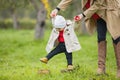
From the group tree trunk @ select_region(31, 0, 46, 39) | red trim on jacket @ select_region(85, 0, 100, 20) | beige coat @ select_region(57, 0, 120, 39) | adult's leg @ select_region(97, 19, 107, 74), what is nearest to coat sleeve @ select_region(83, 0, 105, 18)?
beige coat @ select_region(57, 0, 120, 39)

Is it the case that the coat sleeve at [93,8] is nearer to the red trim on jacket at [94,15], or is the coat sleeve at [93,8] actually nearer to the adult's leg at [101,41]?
the red trim on jacket at [94,15]

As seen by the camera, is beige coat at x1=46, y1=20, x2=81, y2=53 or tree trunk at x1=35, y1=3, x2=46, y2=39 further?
tree trunk at x1=35, y1=3, x2=46, y2=39

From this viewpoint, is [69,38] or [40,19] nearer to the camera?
[69,38]

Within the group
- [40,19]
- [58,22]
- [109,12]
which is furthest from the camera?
[40,19]

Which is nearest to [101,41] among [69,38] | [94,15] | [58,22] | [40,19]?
[94,15]

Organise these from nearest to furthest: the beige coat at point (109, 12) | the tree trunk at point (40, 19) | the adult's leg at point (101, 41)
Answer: the beige coat at point (109, 12) → the adult's leg at point (101, 41) → the tree trunk at point (40, 19)

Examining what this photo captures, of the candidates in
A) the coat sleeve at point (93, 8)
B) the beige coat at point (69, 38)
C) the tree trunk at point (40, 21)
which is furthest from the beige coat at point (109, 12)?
the tree trunk at point (40, 21)

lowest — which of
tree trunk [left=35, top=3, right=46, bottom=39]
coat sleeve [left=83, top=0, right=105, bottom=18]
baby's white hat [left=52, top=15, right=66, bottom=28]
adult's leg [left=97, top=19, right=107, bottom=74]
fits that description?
adult's leg [left=97, top=19, right=107, bottom=74]

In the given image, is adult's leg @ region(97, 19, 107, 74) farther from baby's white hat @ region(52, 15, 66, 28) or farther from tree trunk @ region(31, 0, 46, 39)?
tree trunk @ region(31, 0, 46, 39)

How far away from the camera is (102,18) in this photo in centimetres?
730

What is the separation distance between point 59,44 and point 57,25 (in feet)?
1.40

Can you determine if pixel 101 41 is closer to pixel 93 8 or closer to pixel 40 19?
pixel 93 8

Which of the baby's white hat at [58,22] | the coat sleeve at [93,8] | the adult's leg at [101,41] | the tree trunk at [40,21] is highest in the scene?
the tree trunk at [40,21]

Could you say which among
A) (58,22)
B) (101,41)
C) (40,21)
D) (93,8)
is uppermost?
(40,21)
